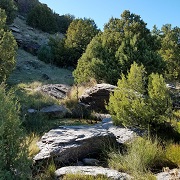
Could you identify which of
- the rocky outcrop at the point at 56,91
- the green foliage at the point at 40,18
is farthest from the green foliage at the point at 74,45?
the green foliage at the point at 40,18

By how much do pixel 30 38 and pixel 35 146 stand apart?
1837cm

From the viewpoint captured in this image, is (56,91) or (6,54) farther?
(56,91)

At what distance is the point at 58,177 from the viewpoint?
14.9 ft

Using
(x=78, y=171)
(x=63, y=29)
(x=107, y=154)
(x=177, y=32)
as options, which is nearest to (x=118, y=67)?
(x=107, y=154)

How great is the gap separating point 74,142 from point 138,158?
1.29 metres

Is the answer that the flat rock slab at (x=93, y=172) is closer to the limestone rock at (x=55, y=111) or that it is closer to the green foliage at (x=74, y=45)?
the limestone rock at (x=55, y=111)

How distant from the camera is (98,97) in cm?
937

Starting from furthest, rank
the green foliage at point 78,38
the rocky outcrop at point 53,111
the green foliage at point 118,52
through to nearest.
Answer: the green foliage at point 78,38 < the green foliage at point 118,52 < the rocky outcrop at point 53,111

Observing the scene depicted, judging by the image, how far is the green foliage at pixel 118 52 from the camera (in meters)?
11.2

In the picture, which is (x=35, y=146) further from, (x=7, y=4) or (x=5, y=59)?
(x=7, y=4)

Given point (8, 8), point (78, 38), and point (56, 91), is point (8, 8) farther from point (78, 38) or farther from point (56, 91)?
point (56, 91)

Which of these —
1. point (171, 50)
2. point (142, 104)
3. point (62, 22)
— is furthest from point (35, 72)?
point (62, 22)

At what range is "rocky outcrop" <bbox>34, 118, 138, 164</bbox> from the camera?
5133 mm

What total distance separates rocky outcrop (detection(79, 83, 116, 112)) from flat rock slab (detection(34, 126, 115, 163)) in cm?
332
